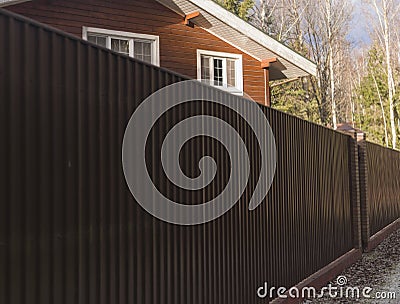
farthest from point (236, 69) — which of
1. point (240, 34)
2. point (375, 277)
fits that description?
point (375, 277)

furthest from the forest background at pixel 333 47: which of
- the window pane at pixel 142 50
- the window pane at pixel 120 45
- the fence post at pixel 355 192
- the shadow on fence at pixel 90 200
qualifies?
the shadow on fence at pixel 90 200

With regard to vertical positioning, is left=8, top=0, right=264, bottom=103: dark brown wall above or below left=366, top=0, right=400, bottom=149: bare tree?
below

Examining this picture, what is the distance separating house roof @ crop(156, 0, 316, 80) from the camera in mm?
11055

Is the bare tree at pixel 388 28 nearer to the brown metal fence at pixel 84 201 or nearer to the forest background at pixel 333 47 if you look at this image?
the forest background at pixel 333 47

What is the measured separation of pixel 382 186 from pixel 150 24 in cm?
663

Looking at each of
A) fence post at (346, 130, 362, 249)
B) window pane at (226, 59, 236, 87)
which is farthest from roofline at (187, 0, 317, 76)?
fence post at (346, 130, 362, 249)

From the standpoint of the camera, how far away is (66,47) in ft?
9.21

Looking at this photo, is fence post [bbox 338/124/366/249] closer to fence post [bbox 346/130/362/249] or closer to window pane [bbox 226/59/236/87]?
fence post [bbox 346/130/362/249]

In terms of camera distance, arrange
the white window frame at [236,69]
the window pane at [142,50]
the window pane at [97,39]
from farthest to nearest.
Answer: the white window frame at [236,69], the window pane at [142,50], the window pane at [97,39]

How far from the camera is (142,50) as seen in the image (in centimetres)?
1071

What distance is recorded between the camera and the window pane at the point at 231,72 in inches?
490

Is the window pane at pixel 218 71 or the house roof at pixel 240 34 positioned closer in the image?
the house roof at pixel 240 34

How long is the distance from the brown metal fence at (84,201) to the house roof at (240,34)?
676 centimetres

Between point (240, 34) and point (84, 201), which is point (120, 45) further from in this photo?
point (84, 201)
